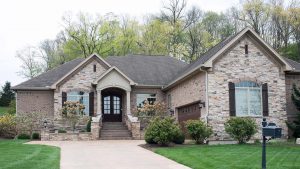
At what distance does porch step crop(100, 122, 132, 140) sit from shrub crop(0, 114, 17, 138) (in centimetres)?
564

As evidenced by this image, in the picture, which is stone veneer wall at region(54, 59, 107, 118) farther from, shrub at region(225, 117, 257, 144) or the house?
shrub at region(225, 117, 257, 144)

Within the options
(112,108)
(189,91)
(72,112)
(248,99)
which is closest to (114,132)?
(72,112)

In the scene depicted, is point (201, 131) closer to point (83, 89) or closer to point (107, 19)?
point (83, 89)

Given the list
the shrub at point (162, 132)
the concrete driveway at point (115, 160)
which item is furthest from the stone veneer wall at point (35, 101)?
the concrete driveway at point (115, 160)

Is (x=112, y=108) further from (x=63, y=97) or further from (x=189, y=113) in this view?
(x=189, y=113)

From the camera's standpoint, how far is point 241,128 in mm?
19906

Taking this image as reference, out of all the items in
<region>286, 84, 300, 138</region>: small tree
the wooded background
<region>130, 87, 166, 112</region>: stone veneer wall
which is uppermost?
the wooded background

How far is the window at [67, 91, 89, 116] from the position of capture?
92.8 feet

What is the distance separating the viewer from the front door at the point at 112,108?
29.8 m

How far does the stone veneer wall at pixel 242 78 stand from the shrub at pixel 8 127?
12.8 m

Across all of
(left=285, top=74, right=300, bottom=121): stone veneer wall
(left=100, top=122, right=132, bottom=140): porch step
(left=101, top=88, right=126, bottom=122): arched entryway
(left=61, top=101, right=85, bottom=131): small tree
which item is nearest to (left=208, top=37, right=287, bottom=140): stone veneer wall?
(left=285, top=74, right=300, bottom=121): stone veneer wall

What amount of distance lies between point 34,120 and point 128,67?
7987 millimetres

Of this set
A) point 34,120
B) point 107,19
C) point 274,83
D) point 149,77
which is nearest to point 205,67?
point 274,83

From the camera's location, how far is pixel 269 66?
22.9m
